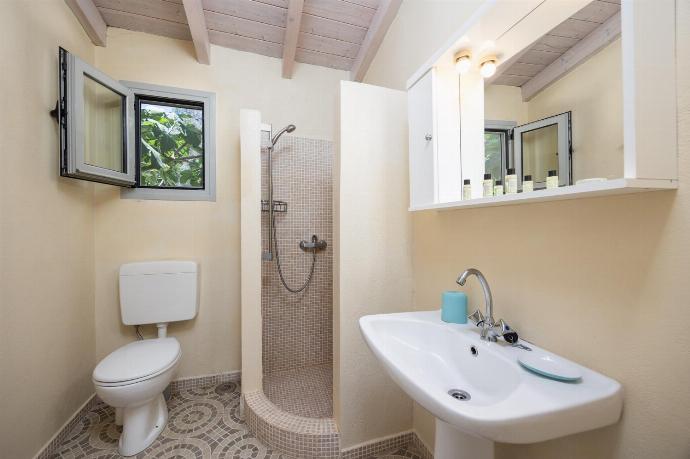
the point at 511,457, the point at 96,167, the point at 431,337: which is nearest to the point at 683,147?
the point at 431,337

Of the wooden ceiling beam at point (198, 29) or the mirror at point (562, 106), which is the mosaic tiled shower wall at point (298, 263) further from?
the mirror at point (562, 106)

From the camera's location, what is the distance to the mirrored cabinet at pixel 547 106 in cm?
58

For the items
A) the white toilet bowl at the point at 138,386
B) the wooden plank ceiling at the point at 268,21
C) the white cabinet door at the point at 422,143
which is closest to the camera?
the white cabinet door at the point at 422,143

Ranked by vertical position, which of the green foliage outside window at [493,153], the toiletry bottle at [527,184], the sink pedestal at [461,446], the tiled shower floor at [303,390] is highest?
the green foliage outside window at [493,153]

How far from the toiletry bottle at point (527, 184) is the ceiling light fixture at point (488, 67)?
45 cm

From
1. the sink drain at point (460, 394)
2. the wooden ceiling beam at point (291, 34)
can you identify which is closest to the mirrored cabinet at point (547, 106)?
the sink drain at point (460, 394)

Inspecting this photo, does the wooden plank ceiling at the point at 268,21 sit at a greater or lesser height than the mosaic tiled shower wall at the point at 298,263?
greater

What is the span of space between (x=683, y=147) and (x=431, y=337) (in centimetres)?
87

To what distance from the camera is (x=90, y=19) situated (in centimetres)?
171

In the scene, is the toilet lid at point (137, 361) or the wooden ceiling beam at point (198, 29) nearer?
the toilet lid at point (137, 361)

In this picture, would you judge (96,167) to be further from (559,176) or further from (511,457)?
(511,457)

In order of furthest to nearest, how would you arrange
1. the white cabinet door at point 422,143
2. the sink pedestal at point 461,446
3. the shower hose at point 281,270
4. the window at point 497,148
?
1. the shower hose at point 281,270
2. the white cabinet door at point 422,143
3. the window at point 497,148
4. the sink pedestal at point 461,446

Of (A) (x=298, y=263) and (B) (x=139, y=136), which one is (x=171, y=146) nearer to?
(B) (x=139, y=136)

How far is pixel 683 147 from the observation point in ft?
1.96
